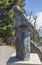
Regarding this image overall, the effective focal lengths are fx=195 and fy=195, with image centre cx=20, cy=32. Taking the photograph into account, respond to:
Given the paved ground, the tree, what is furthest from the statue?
the tree

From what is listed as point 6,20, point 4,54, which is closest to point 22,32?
point 4,54

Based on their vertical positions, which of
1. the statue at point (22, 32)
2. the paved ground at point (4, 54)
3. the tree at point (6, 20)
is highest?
the tree at point (6, 20)

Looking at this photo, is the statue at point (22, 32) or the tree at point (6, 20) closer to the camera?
the statue at point (22, 32)

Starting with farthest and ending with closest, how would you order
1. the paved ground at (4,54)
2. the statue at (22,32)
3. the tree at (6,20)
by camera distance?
1. the tree at (6,20)
2. the paved ground at (4,54)
3. the statue at (22,32)

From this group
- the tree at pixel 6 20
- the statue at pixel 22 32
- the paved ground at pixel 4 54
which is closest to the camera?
the statue at pixel 22 32

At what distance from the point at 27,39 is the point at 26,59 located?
0.31 m

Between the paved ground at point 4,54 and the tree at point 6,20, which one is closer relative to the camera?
the paved ground at point 4,54

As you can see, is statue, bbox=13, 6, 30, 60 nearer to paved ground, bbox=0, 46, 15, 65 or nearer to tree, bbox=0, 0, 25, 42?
paved ground, bbox=0, 46, 15, 65

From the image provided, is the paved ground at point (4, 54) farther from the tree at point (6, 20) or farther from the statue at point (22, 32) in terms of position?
the tree at point (6, 20)

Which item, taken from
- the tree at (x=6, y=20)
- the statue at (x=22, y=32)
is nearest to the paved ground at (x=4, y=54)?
the statue at (x=22, y=32)

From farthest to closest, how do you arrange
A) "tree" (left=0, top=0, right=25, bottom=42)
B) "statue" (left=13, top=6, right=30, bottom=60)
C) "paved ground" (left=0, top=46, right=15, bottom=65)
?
"tree" (left=0, top=0, right=25, bottom=42) → "paved ground" (left=0, top=46, right=15, bottom=65) → "statue" (left=13, top=6, right=30, bottom=60)

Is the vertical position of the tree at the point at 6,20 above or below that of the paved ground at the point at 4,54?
above

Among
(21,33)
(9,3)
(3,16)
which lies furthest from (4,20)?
(21,33)

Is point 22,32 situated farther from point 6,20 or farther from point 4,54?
point 6,20
